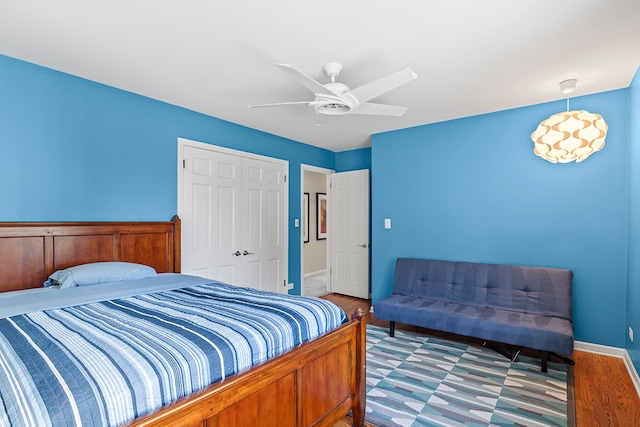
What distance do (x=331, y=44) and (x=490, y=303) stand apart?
2.82 m

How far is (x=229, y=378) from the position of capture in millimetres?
1267

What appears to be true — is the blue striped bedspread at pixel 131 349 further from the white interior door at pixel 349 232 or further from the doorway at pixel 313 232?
the doorway at pixel 313 232

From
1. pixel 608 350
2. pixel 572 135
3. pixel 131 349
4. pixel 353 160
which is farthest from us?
pixel 353 160

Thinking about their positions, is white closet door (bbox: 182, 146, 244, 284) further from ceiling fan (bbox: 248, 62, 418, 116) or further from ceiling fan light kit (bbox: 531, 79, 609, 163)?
ceiling fan light kit (bbox: 531, 79, 609, 163)

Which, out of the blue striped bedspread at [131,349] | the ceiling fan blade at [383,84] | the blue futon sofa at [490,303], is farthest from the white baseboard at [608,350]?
the ceiling fan blade at [383,84]

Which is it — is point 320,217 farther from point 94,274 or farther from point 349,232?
point 94,274

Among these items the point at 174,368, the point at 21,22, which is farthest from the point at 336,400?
the point at 21,22

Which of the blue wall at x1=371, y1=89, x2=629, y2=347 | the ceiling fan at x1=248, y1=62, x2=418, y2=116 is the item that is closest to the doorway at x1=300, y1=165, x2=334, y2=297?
the blue wall at x1=371, y1=89, x2=629, y2=347

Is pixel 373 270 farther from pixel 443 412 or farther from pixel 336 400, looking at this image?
pixel 336 400

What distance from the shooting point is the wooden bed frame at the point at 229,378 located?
3.92 ft

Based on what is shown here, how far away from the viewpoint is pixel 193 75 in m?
2.63

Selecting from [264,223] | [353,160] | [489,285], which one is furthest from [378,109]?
[353,160]

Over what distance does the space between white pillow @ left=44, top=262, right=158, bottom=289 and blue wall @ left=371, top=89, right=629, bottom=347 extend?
2.89m

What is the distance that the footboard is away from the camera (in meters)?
1.12
